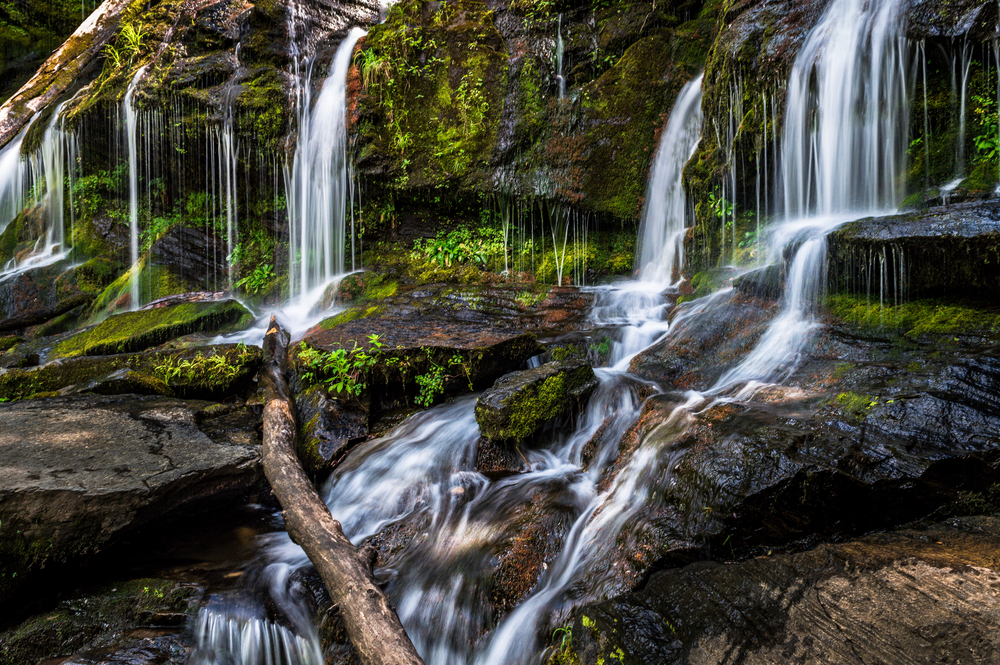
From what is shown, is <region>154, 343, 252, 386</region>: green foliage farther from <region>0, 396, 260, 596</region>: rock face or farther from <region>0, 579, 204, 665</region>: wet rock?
<region>0, 579, 204, 665</region>: wet rock

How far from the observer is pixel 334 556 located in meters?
2.94

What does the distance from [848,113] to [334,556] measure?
667cm

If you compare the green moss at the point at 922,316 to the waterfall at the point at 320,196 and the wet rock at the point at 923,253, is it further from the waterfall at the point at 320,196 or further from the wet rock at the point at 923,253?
the waterfall at the point at 320,196

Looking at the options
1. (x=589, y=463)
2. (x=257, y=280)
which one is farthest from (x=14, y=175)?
(x=589, y=463)

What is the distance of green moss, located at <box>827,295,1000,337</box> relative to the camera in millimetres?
3674

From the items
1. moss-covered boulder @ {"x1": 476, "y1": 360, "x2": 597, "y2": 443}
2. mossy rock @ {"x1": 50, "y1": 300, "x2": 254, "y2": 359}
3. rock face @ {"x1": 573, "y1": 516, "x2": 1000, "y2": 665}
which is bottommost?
rock face @ {"x1": 573, "y1": 516, "x2": 1000, "y2": 665}

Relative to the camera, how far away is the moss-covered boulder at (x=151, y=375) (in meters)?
Result: 5.45

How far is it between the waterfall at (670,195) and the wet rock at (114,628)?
676cm

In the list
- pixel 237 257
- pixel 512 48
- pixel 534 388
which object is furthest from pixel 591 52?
pixel 237 257

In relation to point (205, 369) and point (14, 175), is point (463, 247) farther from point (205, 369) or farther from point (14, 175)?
point (14, 175)

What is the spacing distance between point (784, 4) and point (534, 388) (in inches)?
234

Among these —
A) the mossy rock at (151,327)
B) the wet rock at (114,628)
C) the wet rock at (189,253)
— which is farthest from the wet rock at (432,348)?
the wet rock at (189,253)

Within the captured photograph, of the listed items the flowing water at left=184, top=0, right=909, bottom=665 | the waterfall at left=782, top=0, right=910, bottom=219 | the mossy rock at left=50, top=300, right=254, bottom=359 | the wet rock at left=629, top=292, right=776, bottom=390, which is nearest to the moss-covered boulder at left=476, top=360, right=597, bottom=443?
the flowing water at left=184, top=0, right=909, bottom=665

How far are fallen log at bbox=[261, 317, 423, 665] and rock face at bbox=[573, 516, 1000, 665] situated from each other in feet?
2.88
